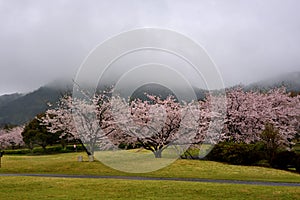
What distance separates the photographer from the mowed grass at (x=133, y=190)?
16.7 metres

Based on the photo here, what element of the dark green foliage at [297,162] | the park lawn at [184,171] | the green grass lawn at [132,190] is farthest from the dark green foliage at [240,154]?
the green grass lawn at [132,190]

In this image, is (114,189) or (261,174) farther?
(261,174)

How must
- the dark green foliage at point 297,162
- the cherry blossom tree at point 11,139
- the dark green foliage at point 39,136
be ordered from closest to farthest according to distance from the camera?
the dark green foliage at point 297,162, the dark green foliage at point 39,136, the cherry blossom tree at point 11,139

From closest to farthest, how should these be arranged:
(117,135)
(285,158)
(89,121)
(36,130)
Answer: (285,158) → (89,121) → (117,135) → (36,130)

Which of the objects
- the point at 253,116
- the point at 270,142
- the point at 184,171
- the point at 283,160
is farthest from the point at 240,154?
the point at 184,171

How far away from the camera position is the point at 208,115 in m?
38.6

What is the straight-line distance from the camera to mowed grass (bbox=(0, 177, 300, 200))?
657 inches

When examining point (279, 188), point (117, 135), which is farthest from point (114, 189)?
point (117, 135)

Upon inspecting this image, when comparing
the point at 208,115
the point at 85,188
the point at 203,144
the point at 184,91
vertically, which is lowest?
the point at 85,188

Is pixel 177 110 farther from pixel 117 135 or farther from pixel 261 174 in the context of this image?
pixel 261 174

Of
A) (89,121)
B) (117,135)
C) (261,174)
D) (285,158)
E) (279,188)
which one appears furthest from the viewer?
(117,135)

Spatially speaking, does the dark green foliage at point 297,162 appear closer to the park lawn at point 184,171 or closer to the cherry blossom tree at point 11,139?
the park lawn at point 184,171

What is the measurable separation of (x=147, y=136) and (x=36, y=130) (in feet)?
141

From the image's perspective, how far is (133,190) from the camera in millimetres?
18172
